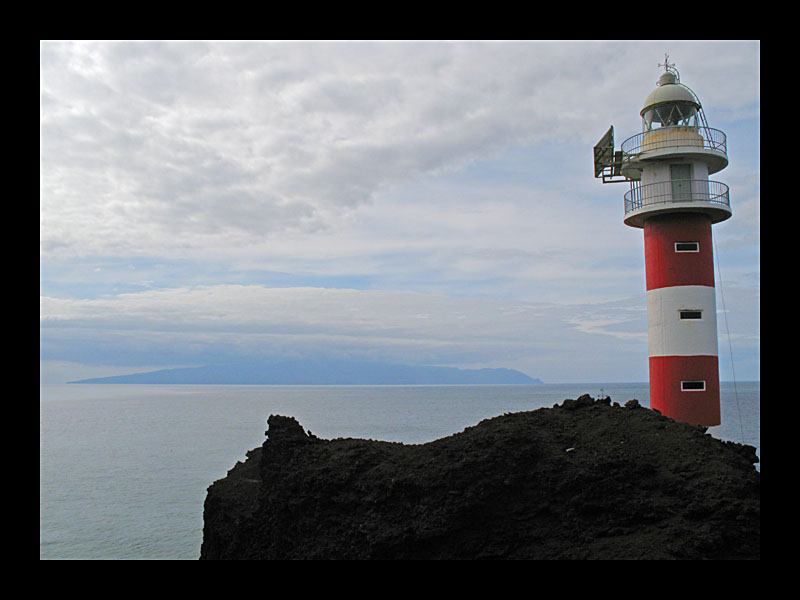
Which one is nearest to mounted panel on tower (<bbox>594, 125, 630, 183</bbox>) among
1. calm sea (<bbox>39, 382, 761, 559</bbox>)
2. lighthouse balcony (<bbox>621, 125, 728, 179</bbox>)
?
lighthouse balcony (<bbox>621, 125, 728, 179</bbox>)

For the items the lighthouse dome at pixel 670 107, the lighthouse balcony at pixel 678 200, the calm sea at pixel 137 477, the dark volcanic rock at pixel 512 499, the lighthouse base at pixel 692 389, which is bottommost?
the calm sea at pixel 137 477

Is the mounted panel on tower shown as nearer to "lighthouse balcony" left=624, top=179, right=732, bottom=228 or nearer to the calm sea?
"lighthouse balcony" left=624, top=179, right=732, bottom=228

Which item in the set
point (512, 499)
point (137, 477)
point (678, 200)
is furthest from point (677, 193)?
point (137, 477)

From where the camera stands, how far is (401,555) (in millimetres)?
7797

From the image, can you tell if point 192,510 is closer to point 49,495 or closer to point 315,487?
point 49,495

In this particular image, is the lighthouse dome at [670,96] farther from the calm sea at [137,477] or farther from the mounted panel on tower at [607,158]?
the calm sea at [137,477]

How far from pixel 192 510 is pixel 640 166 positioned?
24048 millimetres

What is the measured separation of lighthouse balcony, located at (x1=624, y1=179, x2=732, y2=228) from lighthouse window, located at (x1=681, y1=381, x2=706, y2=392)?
4637mm

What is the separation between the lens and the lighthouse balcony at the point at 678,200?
16.8 meters

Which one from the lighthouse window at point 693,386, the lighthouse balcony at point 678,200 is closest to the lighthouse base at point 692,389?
the lighthouse window at point 693,386

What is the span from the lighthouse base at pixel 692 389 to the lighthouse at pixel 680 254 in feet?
0.08

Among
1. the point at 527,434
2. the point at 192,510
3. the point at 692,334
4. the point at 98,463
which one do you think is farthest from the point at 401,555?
the point at 98,463

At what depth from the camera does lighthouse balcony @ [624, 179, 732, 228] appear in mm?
16828

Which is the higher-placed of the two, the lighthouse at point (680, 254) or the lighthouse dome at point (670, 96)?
the lighthouse dome at point (670, 96)
